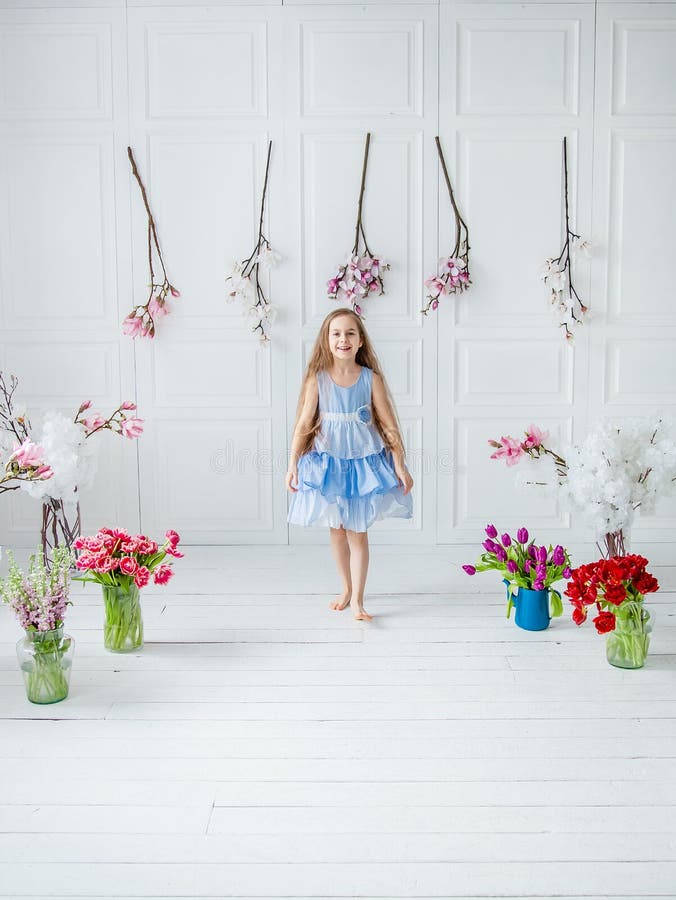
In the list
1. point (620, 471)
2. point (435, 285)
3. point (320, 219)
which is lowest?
point (620, 471)

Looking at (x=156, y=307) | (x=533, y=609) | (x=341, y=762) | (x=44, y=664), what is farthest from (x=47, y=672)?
(x=156, y=307)

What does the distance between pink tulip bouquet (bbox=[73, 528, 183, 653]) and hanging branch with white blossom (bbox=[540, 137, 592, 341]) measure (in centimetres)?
226

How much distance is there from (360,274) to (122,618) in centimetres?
201

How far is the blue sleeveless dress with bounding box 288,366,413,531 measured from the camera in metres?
3.27

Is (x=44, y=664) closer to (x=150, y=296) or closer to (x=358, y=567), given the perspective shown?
(x=358, y=567)

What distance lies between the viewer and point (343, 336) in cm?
319

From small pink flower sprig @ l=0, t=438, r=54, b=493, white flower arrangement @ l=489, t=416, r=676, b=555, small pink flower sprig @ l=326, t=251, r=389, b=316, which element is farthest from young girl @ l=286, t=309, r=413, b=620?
small pink flower sprig @ l=0, t=438, r=54, b=493

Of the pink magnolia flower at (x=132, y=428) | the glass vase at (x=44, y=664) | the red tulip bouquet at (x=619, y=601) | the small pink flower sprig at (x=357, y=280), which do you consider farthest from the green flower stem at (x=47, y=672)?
the small pink flower sprig at (x=357, y=280)

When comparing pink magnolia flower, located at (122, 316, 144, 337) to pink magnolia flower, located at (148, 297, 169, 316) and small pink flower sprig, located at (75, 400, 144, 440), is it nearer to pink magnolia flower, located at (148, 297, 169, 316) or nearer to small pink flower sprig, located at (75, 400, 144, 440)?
pink magnolia flower, located at (148, 297, 169, 316)

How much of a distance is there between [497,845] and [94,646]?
169 cm

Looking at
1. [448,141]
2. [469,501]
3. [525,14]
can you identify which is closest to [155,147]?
[448,141]

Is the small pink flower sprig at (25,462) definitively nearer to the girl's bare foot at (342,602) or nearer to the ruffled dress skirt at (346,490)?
the ruffled dress skirt at (346,490)

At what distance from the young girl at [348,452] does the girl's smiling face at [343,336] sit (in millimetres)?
24

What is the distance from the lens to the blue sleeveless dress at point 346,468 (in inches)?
129
